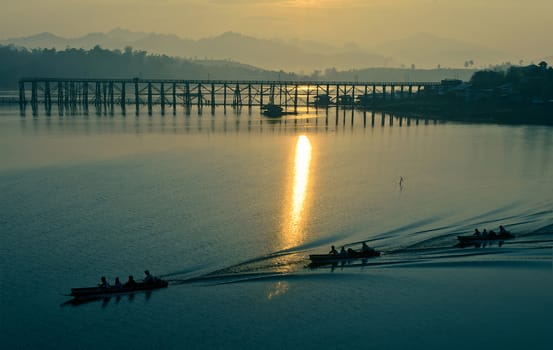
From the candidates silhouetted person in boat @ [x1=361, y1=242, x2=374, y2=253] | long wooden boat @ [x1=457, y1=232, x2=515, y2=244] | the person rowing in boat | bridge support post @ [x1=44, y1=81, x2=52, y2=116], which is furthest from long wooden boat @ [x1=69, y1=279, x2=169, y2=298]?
bridge support post @ [x1=44, y1=81, x2=52, y2=116]

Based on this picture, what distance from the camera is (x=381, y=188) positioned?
3956 centimetres

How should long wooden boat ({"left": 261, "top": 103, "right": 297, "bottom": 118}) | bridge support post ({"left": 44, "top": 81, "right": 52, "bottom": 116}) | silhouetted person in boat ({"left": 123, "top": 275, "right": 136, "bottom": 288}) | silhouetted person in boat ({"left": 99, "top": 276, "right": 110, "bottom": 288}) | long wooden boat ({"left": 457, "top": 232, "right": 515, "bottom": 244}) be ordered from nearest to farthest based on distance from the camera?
silhouetted person in boat ({"left": 99, "top": 276, "right": 110, "bottom": 288}) → silhouetted person in boat ({"left": 123, "top": 275, "right": 136, "bottom": 288}) → long wooden boat ({"left": 457, "top": 232, "right": 515, "bottom": 244}) → bridge support post ({"left": 44, "top": 81, "right": 52, "bottom": 116}) → long wooden boat ({"left": 261, "top": 103, "right": 297, "bottom": 118})

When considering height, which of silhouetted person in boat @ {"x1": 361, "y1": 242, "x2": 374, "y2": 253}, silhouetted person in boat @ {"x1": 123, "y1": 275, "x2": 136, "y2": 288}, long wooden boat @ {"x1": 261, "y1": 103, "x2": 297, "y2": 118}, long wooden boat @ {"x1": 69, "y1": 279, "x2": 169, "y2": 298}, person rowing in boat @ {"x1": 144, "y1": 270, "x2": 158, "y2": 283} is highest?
long wooden boat @ {"x1": 261, "y1": 103, "x2": 297, "y2": 118}

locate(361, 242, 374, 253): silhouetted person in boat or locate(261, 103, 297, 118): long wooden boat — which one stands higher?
locate(261, 103, 297, 118): long wooden boat

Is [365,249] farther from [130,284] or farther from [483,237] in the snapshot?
[130,284]

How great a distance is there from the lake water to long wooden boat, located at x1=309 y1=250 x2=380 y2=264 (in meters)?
0.40

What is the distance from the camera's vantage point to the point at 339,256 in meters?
24.5

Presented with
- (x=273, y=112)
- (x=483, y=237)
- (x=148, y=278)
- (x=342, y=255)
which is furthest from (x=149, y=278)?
(x=273, y=112)

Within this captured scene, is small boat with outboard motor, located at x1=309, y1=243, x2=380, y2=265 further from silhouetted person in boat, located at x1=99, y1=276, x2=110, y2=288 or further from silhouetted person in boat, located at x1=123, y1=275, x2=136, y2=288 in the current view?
silhouetted person in boat, located at x1=99, y1=276, x2=110, y2=288

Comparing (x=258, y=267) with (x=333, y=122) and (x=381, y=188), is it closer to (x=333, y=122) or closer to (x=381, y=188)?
(x=381, y=188)

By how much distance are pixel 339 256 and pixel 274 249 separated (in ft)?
10.1

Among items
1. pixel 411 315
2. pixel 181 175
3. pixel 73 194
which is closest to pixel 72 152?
pixel 181 175

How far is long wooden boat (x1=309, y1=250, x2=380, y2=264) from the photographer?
79.7 feet

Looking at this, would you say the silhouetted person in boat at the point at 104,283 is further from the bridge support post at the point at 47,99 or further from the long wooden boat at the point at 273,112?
the bridge support post at the point at 47,99
